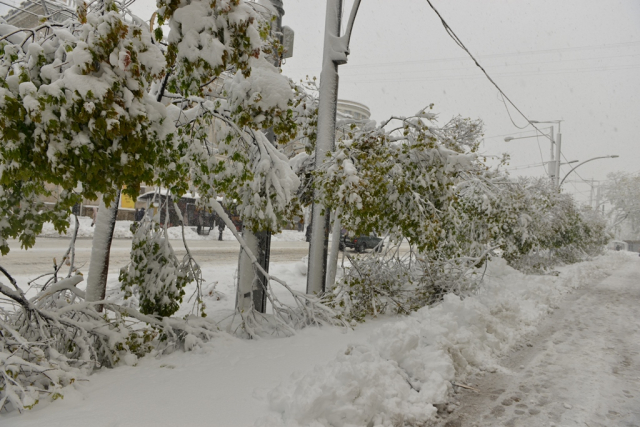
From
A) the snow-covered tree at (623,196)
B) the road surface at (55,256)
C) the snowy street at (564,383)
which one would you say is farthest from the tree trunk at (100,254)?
the snow-covered tree at (623,196)

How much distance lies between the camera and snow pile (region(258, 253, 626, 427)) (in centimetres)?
353

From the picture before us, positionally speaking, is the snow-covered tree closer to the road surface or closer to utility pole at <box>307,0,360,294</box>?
the road surface

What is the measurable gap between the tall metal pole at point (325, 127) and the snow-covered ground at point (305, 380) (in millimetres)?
1213

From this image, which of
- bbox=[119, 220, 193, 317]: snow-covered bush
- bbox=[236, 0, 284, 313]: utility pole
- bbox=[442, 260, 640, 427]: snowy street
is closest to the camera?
bbox=[442, 260, 640, 427]: snowy street

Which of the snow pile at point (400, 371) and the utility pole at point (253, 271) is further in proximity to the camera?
the utility pole at point (253, 271)

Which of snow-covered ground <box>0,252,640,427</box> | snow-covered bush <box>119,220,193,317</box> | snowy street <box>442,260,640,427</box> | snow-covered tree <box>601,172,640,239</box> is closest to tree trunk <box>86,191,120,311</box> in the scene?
snow-covered bush <box>119,220,193,317</box>

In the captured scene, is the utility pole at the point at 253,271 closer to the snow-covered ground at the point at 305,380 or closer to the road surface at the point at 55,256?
the snow-covered ground at the point at 305,380

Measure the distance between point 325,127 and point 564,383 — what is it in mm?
4725

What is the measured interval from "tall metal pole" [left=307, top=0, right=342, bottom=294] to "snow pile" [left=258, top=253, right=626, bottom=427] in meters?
1.89

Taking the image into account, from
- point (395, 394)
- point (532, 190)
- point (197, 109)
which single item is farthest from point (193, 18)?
point (532, 190)

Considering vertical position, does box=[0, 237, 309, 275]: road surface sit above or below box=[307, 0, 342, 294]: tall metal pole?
below

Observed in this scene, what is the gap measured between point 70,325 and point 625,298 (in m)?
14.3

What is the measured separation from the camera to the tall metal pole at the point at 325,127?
6.97m

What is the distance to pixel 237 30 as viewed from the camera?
3.49 meters
